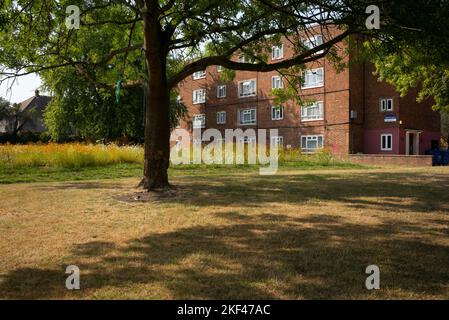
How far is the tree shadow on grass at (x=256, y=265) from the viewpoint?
4.62m

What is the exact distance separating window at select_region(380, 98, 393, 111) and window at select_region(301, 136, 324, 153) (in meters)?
5.57

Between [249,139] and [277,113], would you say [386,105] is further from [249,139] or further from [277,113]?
[249,139]

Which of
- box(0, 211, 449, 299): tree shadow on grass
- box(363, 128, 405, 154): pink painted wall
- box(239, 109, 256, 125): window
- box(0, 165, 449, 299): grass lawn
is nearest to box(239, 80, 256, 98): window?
box(239, 109, 256, 125): window

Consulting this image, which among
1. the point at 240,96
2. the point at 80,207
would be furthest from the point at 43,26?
the point at 240,96

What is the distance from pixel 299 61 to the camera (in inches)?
462

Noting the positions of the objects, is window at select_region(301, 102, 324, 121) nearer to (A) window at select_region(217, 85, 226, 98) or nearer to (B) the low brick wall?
(B) the low brick wall

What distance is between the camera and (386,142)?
35.9 metres

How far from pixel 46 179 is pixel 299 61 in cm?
1020

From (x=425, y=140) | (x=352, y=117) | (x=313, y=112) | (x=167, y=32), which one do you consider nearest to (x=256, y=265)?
(x=167, y=32)

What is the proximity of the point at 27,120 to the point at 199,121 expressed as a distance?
22.1m

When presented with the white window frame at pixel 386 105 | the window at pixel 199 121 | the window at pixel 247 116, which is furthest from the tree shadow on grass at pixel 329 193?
the window at pixel 199 121

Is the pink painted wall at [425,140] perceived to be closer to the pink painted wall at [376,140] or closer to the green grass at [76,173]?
the pink painted wall at [376,140]

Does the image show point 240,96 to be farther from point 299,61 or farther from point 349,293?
point 349,293

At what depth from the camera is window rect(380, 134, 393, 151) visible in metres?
35.6
